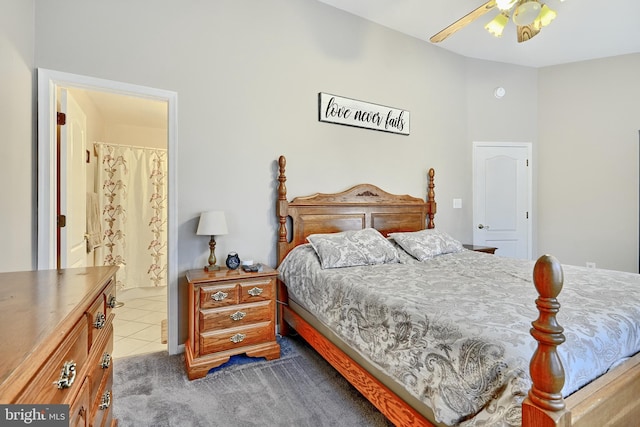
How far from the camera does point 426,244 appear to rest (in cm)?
288

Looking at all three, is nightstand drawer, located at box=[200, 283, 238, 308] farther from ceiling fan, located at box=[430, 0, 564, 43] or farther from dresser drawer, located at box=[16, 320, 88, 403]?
ceiling fan, located at box=[430, 0, 564, 43]

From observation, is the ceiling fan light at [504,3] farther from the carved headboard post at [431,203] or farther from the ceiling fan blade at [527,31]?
the carved headboard post at [431,203]

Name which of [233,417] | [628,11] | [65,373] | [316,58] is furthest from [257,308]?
[628,11]

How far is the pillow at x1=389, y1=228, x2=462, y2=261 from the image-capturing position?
2795 millimetres

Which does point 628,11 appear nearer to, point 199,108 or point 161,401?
point 199,108

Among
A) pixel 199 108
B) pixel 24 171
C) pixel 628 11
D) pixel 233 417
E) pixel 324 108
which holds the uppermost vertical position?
pixel 628 11

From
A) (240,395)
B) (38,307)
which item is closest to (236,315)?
(240,395)

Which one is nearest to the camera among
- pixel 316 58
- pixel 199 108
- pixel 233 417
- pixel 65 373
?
pixel 65 373

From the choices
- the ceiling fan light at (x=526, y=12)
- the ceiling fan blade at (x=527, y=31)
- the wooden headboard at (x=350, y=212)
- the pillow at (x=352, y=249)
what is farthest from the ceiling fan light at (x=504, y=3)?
the pillow at (x=352, y=249)

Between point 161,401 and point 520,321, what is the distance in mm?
1969

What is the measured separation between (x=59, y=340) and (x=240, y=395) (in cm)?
151

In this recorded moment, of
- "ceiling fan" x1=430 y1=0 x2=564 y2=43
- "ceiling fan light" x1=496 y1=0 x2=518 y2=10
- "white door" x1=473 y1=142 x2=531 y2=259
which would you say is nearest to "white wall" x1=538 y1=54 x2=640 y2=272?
"white door" x1=473 y1=142 x2=531 y2=259

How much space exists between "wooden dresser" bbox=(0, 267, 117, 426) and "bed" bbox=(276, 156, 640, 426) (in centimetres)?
115

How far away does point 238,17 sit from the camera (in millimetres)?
2670
